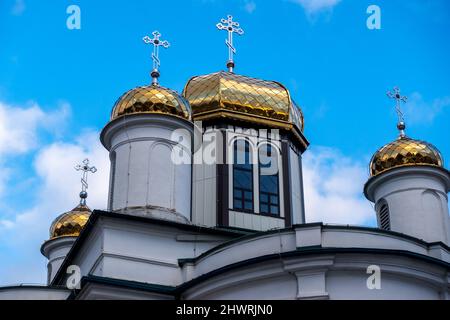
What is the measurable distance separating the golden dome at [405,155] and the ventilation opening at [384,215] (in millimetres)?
704

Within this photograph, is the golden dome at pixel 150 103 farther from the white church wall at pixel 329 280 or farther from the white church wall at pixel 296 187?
the white church wall at pixel 329 280

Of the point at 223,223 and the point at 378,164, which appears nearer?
the point at 223,223

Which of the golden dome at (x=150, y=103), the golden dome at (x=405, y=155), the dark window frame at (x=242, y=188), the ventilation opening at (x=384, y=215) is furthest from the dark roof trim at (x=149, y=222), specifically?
the golden dome at (x=405, y=155)

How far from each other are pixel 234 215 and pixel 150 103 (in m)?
2.78

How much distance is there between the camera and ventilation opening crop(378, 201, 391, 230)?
1844 cm

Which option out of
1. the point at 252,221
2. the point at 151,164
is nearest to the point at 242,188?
the point at 252,221

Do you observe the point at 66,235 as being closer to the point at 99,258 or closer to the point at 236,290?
the point at 99,258

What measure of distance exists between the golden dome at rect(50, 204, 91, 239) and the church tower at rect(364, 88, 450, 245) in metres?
9.15

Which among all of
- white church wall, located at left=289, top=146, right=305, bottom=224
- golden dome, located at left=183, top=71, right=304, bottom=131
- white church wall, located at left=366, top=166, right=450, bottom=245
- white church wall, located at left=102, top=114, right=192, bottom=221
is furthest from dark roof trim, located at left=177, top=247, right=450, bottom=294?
golden dome, located at left=183, top=71, right=304, bottom=131

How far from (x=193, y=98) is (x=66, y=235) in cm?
766

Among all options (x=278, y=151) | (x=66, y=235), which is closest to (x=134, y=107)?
(x=278, y=151)

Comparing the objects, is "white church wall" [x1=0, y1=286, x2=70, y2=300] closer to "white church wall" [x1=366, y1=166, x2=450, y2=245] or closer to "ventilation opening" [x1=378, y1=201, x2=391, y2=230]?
"ventilation opening" [x1=378, y1=201, x2=391, y2=230]

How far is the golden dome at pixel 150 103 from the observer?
1698 centimetres
